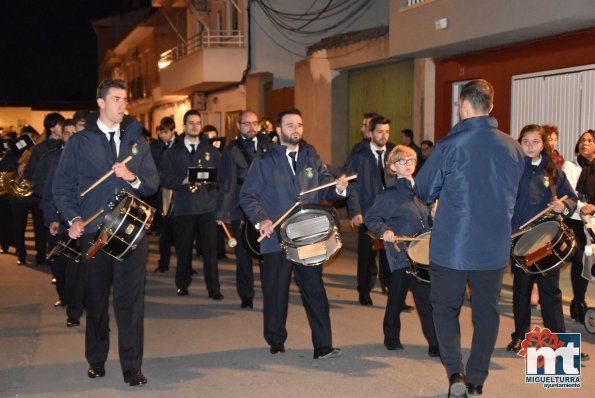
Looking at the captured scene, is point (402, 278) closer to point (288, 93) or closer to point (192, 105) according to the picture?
point (288, 93)

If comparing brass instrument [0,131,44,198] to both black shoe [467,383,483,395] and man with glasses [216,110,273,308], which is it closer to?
man with glasses [216,110,273,308]

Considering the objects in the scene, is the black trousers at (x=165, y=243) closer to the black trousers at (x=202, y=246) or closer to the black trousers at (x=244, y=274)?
the black trousers at (x=202, y=246)

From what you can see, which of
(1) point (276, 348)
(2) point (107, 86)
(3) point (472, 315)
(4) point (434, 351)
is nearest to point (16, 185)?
(1) point (276, 348)

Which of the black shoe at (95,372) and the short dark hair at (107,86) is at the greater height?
the short dark hair at (107,86)

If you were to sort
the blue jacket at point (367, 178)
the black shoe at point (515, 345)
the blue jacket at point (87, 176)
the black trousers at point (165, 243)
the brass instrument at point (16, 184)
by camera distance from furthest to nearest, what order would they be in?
the brass instrument at point (16, 184) < the black trousers at point (165, 243) < the blue jacket at point (367, 178) < the black shoe at point (515, 345) < the blue jacket at point (87, 176)

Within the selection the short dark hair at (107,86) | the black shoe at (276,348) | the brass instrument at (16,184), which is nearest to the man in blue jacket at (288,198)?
the black shoe at (276,348)

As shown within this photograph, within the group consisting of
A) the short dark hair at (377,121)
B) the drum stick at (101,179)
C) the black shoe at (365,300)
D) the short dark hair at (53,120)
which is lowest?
the black shoe at (365,300)

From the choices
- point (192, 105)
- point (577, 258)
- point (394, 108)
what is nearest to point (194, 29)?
point (192, 105)

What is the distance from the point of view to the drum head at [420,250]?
702cm

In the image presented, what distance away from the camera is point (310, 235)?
24.0 ft

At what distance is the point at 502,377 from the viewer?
A: 22.5ft

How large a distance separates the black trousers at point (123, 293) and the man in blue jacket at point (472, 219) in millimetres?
2313

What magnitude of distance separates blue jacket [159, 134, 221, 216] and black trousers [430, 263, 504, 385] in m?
5.12

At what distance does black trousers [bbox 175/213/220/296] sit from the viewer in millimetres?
10641
